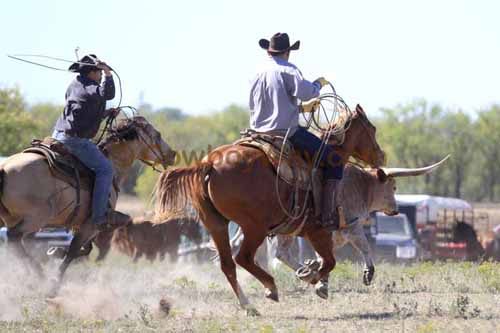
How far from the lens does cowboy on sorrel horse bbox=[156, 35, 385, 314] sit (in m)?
10.3

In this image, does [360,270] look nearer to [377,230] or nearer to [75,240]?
[75,240]

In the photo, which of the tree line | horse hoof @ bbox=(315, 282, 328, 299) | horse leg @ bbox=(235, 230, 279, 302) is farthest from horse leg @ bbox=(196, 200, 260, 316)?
the tree line

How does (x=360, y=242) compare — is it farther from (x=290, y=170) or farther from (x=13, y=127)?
(x=13, y=127)

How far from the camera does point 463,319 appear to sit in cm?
1002

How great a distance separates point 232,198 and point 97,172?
2.18 m

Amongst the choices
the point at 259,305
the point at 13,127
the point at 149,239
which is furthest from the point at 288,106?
the point at 13,127

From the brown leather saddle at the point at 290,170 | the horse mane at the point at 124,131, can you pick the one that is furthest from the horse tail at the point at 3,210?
the brown leather saddle at the point at 290,170

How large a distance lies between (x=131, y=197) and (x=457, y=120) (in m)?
22.0

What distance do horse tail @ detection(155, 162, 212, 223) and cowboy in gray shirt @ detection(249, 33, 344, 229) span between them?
3.13ft

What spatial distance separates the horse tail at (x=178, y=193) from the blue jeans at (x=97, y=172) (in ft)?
4.22

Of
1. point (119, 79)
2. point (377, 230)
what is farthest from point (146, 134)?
point (377, 230)

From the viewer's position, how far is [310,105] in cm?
1120

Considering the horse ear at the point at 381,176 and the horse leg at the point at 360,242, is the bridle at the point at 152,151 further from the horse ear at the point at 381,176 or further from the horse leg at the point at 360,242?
the horse ear at the point at 381,176

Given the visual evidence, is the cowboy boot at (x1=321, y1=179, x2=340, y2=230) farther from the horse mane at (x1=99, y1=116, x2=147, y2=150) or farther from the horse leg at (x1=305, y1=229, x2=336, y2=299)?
the horse mane at (x1=99, y1=116, x2=147, y2=150)
